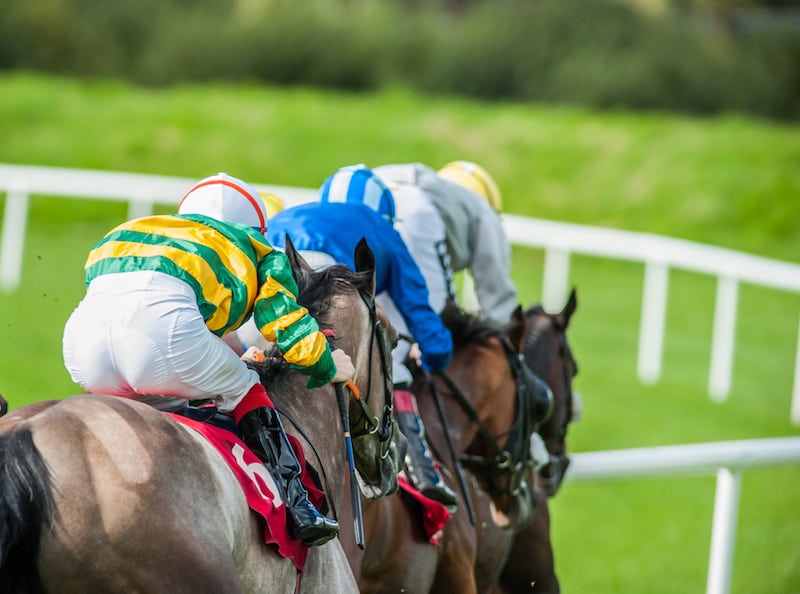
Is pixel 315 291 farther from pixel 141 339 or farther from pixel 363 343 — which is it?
pixel 141 339

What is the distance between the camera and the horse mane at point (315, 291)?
3336 millimetres

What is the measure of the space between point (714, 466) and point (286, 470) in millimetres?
2684

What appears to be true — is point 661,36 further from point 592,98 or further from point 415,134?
point 415,134

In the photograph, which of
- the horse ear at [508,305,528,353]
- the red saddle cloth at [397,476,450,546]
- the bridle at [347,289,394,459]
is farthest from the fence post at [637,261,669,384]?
the bridle at [347,289,394,459]

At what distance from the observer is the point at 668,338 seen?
1306cm

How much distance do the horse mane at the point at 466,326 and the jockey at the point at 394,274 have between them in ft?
1.30

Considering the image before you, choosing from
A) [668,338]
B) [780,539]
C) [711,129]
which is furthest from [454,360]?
[711,129]

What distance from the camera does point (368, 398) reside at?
356 cm

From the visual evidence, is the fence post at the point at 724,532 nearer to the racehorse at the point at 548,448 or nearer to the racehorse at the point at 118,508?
the racehorse at the point at 548,448

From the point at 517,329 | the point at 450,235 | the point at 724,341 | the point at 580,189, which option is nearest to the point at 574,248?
the point at 724,341

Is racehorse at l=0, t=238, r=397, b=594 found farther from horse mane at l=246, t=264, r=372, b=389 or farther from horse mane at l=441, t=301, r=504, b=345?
horse mane at l=441, t=301, r=504, b=345

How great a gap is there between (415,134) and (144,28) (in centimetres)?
757

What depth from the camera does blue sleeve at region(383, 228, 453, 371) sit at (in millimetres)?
4148

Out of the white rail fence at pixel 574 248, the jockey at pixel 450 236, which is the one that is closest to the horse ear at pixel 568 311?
the jockey at pixel 450 236
